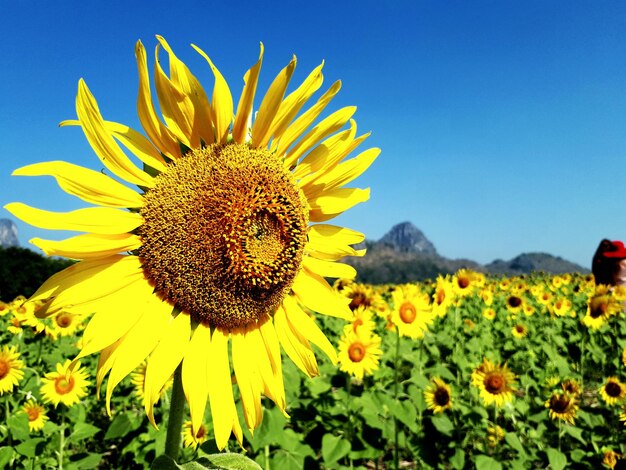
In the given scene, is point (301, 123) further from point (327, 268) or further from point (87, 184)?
point (87, 184)

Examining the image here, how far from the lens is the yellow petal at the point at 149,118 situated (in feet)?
4.25

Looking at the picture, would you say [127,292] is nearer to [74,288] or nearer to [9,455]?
[74,288]

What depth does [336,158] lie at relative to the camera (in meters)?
1.64

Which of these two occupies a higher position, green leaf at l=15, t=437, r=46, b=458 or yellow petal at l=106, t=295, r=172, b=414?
yellow petal at l=106, t=295, r=172, b=414

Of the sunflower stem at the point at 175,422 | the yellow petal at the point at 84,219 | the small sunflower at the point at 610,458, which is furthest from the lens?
the small sunflower at the point at 610,458

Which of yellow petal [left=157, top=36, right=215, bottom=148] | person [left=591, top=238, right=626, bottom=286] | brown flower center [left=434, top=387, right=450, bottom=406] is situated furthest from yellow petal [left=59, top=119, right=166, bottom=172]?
person [left=591, top=238, right=626, bottom=286]

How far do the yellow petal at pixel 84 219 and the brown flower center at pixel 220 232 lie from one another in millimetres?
56

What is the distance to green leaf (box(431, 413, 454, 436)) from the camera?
4996 mm

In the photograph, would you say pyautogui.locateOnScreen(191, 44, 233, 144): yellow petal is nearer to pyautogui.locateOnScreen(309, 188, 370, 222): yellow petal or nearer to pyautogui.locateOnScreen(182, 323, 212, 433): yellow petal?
pyautogui.locateOnScreen(309, 188, 370, 222): yellow petal

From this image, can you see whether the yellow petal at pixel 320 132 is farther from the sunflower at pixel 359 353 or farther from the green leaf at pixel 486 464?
the green leaf at pixel 486 464

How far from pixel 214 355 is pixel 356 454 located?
3625mm

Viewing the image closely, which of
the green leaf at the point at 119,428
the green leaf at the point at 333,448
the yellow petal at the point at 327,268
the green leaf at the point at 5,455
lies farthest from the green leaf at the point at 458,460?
the yellow petal at the point at 327,268

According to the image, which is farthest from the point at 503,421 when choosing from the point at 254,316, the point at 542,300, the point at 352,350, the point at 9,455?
the point at 254,316

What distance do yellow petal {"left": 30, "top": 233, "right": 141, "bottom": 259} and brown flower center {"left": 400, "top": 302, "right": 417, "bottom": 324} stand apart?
466 centimetres
